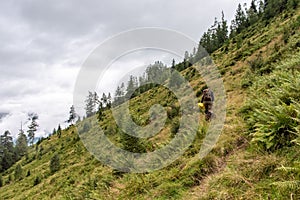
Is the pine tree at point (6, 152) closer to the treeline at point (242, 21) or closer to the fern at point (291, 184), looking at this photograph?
the treeline at point (242, 21)

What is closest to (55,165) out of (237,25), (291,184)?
(291,184)

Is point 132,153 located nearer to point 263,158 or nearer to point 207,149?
point 207,149

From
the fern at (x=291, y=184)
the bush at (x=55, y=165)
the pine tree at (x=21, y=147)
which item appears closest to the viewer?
the fern at (x=291, y=184)

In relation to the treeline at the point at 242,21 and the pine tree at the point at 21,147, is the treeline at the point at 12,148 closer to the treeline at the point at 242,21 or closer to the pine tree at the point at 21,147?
the pine tree at the point at 21,147

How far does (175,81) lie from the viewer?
116ft

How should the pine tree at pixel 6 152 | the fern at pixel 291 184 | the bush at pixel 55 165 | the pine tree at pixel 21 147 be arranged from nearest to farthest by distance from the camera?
1. the fern at pixel 291 184
2. the bush at pixel 55 165
3. the pine tree at pixel 6 152
4. the pine tree at pixel 21 147

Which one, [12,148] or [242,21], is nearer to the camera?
[242,21]

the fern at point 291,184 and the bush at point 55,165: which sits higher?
the bush at point 55,165

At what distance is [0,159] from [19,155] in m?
6.85

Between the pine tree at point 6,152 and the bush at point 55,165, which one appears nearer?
the bush at point 55,165

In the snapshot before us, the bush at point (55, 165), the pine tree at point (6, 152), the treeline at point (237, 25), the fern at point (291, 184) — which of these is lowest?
the fern at point (291, 184)

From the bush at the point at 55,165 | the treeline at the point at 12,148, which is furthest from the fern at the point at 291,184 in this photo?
the treeline at the point at 12,148

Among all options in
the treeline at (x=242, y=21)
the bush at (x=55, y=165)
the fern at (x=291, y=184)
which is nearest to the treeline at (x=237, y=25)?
the treeline at (x=242, y=21)

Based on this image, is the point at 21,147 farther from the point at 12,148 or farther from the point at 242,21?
the point at 242,21
